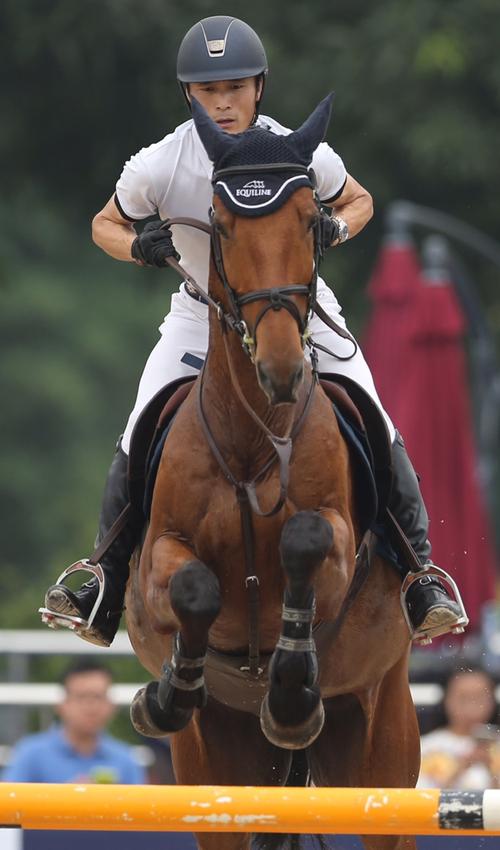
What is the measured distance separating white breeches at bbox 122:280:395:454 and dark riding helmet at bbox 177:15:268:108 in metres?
0.80

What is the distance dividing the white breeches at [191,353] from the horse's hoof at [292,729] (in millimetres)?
1207

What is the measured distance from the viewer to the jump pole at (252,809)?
Result: 4.84 m

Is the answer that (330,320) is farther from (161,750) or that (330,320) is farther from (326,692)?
(161,750)

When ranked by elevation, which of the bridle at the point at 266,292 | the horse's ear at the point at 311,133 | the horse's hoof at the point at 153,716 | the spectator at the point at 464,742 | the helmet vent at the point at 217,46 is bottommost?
the spectator at the point at 464,742

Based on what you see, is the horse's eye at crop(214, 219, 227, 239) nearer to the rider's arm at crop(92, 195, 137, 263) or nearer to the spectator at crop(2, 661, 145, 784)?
the rider's arm at crop(92, 195, 137, 263)

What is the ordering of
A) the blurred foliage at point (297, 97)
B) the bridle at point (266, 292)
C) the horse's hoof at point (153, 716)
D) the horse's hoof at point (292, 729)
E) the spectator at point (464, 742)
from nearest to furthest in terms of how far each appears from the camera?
the bridle at point (266, 292) < the horse's hoof at point (292, 729) < the horse's hoof at point (153, 716) < the spectator at point (464, 742) < the blurred foliage at point (297, 97)

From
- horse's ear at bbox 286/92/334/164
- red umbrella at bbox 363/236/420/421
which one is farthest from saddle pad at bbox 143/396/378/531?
red umbrella at bbox 363/236/420/421

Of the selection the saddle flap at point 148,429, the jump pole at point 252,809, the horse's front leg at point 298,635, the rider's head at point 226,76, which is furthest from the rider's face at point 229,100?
the jump pole at point 252,809

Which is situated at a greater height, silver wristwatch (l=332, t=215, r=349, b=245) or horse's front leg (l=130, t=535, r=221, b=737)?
silver wristwatch (l=332, t=215, r=349, b=245)

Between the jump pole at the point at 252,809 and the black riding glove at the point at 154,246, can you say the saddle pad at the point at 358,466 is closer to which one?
the black riding glove at the point at 154,246

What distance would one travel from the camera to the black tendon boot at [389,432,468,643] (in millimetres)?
6527

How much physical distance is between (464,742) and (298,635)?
3.88m

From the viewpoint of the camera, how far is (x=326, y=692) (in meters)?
6.68

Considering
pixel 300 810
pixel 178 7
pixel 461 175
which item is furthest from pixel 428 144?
pixel 300 810
